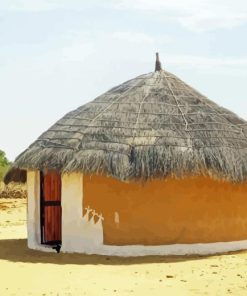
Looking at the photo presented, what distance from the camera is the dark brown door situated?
13.4m

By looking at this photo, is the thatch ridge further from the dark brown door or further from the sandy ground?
the sandy ground

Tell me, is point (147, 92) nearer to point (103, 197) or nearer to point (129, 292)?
point (103, 197)

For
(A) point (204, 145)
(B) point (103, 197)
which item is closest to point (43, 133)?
(B) point (103, 197)

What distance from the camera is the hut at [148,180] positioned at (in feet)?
37.5

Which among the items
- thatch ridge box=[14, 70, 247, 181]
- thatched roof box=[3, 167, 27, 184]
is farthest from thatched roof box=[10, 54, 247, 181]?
thatched roof box=[3, 167, 27, 184]

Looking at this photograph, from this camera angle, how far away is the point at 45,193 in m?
13.6

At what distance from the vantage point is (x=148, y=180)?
1144 cm

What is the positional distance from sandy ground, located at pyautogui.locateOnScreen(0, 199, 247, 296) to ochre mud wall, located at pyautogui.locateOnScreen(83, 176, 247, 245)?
0.46 meters

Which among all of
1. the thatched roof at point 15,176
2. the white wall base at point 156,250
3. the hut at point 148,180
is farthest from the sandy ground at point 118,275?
the thatched roof at point 15,176

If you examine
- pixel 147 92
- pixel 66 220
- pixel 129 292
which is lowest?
pixel 129 292

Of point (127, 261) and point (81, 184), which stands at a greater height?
point (81, 184)

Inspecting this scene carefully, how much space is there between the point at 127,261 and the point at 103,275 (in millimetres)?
1485

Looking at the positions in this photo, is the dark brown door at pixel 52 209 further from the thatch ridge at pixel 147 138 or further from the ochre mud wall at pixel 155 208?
the ochre mud wall at pixel 155 208

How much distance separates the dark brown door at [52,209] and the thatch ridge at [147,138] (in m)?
1.17
